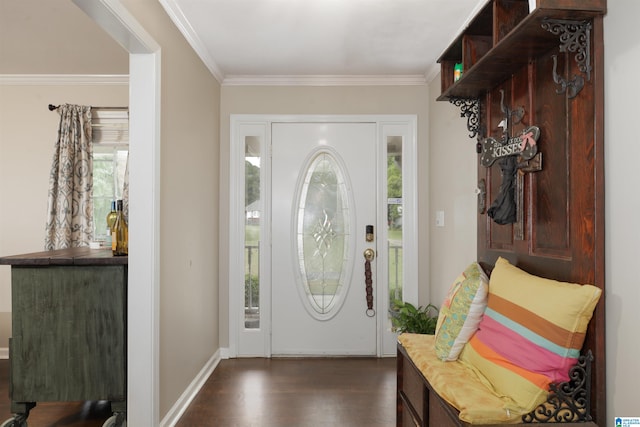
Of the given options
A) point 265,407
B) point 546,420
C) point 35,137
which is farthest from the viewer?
point 35,137

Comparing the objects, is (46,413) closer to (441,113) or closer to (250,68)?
(250,68)

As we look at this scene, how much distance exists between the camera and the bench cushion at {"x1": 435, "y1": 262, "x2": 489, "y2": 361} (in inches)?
72.5

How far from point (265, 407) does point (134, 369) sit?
3.19ft

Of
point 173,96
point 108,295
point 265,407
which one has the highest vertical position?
point 173,96

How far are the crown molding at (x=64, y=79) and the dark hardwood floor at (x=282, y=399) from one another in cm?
244

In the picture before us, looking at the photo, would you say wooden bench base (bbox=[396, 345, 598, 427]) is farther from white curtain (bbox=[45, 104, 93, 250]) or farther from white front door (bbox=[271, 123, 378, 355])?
white curtain (bbox=[45, 104, 93, 250])

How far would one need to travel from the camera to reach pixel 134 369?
2234 mm

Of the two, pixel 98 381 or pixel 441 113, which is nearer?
pixel 98 381

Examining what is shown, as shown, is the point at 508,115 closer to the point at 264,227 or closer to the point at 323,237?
the point at 323,237

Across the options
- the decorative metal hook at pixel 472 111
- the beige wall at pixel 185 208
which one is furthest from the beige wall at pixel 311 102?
the decorative metal hook at pixel 472 111

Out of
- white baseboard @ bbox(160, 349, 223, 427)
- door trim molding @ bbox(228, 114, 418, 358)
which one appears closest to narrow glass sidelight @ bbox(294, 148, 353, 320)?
door trim molding @ bbox(228, 114, 418, 358)

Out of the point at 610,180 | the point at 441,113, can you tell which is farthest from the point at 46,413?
the point at 441,113

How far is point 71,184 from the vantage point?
12.1 ft

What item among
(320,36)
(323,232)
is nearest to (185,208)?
(323,232)
